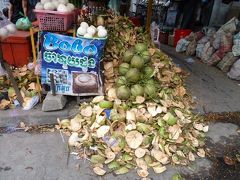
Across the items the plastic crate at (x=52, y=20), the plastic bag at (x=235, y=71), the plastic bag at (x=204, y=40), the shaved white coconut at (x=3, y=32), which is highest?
the plastic crate at (x=52, y=20)

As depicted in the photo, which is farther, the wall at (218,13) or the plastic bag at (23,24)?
the wall at (218,13)

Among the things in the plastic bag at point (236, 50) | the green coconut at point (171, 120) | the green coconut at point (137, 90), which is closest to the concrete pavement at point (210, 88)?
the plastic bag at point (236, 50)

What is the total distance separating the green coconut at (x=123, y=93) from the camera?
3537 millimetres

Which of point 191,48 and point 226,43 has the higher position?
point 226,43

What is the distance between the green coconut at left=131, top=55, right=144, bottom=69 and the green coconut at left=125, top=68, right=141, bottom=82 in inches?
3.2

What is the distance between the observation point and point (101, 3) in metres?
5.37

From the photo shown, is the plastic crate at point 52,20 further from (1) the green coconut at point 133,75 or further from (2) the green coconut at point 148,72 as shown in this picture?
(2) the green coconut at point 148,72

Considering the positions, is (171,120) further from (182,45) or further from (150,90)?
(182,45)

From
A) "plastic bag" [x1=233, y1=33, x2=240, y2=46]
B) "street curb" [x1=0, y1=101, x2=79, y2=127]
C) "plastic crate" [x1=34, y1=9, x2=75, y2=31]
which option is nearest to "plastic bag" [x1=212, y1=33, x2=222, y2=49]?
"plastic bag" [x1=233, y1=33, x2=240, y2=46]

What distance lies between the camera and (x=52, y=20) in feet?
11.3

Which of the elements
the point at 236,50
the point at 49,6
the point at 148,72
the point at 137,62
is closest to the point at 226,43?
the point at 236,50

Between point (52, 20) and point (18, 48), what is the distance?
1.00 metres

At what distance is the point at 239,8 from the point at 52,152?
6.90m

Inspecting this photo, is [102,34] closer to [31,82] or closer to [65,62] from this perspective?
[65,62]
